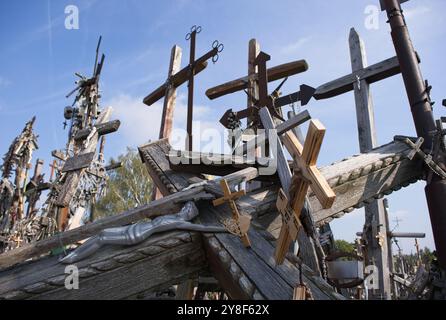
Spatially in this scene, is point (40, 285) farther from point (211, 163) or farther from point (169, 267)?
point (211, 163)

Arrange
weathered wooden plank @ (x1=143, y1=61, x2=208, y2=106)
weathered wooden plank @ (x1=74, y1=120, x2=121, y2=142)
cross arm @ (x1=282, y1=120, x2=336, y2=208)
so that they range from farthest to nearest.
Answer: weathered wooden plank @ (x1=74, y1=120, x2=121, y2=142) < weathered wooden plank @ (x1=143, y1=61, x2=208, y2=106) < cross arm @ (x1=282, y1=120, x2=336, y2=208)

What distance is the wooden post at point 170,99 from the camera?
656 cm

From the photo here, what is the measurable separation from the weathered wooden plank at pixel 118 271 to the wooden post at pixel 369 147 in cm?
313

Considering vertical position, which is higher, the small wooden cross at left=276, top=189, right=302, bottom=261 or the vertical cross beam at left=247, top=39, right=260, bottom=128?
the vertical cross beam at left=247, top=39, right=260, bottom=128

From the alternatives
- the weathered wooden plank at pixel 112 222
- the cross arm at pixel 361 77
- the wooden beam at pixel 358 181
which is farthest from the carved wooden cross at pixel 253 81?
the weathered wooden plank at pixel 112 222

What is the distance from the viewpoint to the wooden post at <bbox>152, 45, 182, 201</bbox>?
656cm

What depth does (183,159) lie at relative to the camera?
2.56 metres

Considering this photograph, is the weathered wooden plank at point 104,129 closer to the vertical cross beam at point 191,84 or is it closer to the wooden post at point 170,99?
the wooden post at point 170,99

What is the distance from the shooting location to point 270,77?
18.9 feet

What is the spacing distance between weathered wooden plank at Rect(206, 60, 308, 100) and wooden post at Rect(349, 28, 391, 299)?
0.90 metres

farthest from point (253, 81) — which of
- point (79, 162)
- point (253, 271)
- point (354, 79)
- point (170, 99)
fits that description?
point (253, 271)

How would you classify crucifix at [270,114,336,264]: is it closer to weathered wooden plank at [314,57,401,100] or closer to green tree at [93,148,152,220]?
weathered wooden plank at [314,57,401,100]

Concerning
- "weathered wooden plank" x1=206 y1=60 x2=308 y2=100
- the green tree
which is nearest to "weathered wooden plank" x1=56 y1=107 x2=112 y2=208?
"weathered wooden plank" x1=206 y1=60 x2=308 y2=100
